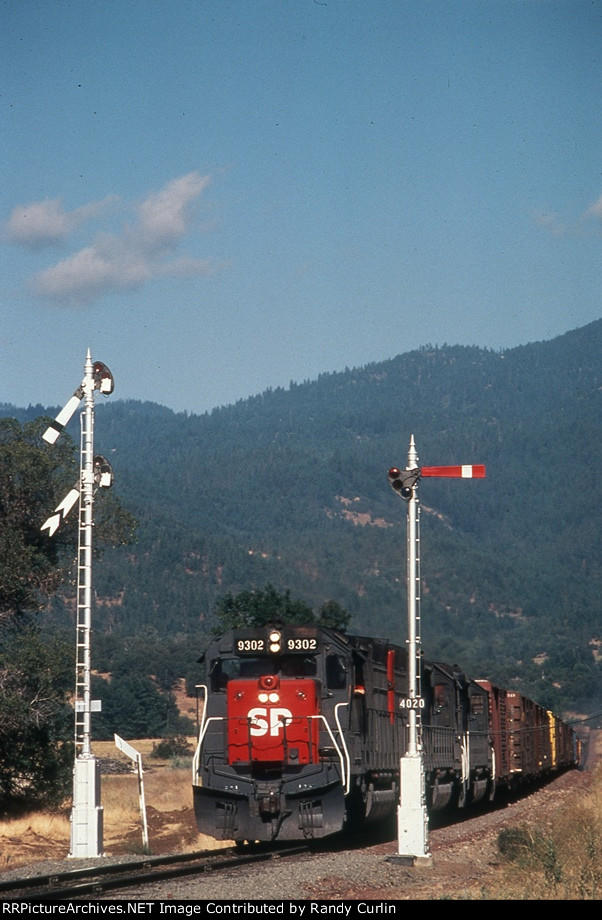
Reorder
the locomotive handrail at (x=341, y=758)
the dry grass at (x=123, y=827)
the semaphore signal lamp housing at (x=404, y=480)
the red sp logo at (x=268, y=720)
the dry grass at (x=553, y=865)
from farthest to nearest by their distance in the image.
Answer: the dry grass at (x=123, y=827) → the red sp logo at (x=268, y=720) → the locomotive handrail at (x=341, y=758) → the semaphore signal lamp housing at (x=404, y=480) → the dry grass at (x=553, y=865)

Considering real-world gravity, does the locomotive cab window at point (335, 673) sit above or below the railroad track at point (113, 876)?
above

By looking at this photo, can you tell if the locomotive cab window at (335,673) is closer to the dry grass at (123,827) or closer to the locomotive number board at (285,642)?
the locomotive number board at (285,642)

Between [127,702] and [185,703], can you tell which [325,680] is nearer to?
[127,702]

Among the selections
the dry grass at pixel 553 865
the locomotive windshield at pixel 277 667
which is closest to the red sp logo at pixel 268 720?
the locomotive windshield at pixel 277 667

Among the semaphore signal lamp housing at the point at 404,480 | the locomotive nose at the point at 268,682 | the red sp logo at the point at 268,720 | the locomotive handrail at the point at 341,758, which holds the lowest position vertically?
the locomotive handrail at the point at 341,758

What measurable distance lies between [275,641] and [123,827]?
16537 millimetres

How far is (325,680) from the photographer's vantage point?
2402cm

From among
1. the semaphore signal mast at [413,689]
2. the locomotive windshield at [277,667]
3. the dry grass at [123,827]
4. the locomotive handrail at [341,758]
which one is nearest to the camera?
the semaphore signal mast at [413,689]

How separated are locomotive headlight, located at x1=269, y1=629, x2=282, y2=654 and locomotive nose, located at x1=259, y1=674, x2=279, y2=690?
510mm

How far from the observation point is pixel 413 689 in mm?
22578

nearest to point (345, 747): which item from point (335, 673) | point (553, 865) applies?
point (335, 673)

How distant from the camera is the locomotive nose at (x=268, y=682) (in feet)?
78.2

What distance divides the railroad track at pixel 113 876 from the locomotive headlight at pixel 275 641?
389cm

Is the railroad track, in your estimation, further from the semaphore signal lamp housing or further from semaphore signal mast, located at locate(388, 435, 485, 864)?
the semaphore signal lamp housing
